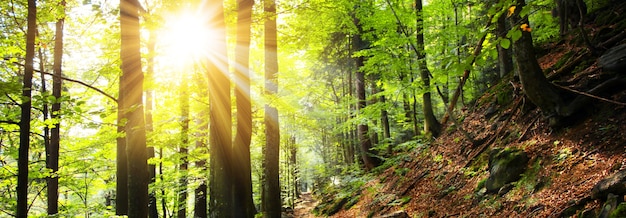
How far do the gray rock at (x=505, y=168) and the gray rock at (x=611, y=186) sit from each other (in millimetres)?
1852

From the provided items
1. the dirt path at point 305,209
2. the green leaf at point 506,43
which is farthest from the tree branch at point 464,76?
the dirt path at point 305,209

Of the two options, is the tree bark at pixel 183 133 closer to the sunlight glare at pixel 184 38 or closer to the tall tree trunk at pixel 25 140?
the sunlight glare at pixel 184 38

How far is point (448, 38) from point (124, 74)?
33.3 feet

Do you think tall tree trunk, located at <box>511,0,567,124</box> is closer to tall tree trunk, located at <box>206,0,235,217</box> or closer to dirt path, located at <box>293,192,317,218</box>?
tall tree trunk, located at <box>206,0,235,217</box>

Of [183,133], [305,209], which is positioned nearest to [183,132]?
[183,133]

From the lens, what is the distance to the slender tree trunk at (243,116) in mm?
5699

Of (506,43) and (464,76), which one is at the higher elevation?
(464,76)

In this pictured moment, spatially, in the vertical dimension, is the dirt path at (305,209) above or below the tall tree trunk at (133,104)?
below

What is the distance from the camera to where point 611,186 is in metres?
3.59

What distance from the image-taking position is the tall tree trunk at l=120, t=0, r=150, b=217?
5.68m

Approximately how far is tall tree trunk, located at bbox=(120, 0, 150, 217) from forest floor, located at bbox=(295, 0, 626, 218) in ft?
18.9

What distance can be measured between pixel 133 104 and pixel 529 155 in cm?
727

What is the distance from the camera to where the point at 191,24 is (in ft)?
19.4

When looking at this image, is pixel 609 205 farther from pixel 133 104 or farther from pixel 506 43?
pixel 133 104
